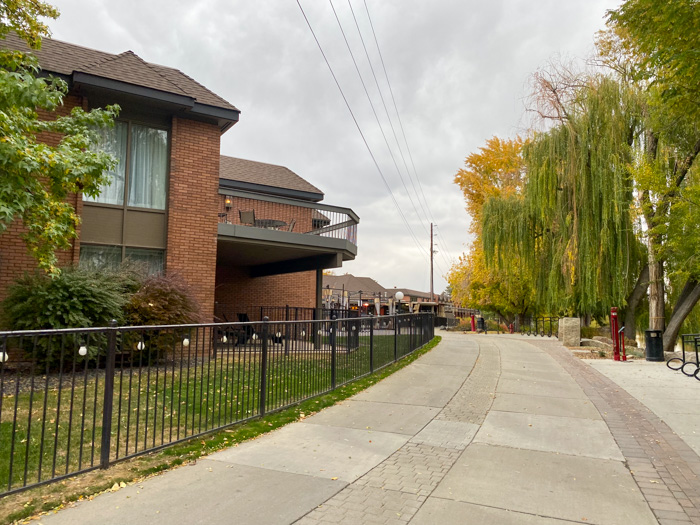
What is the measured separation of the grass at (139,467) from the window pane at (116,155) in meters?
7.19

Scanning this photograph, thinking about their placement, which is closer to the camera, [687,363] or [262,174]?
[687,363]

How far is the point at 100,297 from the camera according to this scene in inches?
350

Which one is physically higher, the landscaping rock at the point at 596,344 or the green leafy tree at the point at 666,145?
the green leafy tree at the point at 666,145

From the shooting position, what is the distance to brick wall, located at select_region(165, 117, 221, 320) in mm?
11828

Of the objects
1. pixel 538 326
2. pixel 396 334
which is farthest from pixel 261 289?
pixel 538 326

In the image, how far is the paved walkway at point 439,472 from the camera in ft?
12.1

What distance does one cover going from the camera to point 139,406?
4.86 meters

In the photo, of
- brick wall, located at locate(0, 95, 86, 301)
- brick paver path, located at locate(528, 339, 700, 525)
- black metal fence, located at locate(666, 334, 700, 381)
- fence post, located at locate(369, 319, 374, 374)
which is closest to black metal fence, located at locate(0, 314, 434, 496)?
fence post, located at locate(369, 319, 374, 374)

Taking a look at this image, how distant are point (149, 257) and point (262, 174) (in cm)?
1095

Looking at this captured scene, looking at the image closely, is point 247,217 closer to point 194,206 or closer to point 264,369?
point 194,206

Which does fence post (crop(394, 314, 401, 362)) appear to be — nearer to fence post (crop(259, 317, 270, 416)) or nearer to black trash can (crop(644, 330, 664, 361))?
fence post (crop(259, 317, 270, 416))

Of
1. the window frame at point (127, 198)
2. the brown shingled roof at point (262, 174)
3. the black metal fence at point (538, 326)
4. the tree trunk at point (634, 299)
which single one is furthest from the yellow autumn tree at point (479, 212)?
the window frame at point (127, 198)

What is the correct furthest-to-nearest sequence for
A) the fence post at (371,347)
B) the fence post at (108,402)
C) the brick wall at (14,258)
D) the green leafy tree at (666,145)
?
the fence post at (371,347) → the brick wall at (14,258) → the green leafy tree at (666,145) → the fence post at (108,402)

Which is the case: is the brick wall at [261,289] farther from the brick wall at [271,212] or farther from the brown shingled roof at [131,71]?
the brown shingled roof at [131,71]
